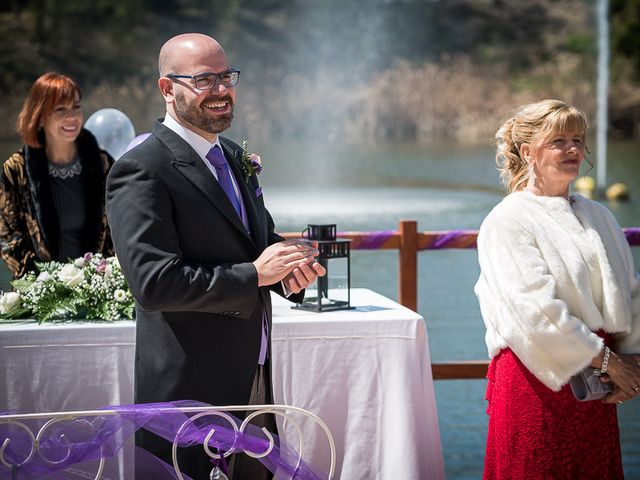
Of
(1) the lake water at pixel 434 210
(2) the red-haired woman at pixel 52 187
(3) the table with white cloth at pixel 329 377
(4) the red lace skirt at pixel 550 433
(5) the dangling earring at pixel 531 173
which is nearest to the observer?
(4) the red lace skirt at pixel 550 433

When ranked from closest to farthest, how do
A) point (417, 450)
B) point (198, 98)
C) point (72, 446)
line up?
point (72, 446) < point (198, 98) < point (417, 450)

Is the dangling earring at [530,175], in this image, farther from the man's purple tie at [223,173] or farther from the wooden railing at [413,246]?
the wooden railing at [413,246]

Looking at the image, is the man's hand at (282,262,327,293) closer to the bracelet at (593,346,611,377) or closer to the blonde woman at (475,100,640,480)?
the blonde woman at (475,100,640,480)

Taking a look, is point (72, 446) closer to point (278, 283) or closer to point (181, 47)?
point (278, 283)

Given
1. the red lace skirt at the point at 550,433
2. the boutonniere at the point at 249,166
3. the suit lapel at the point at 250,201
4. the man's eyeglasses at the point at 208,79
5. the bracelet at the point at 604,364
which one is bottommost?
the red lace skirt at the point at 550,433

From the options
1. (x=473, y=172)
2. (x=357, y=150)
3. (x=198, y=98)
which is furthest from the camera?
(x=357, y=150)

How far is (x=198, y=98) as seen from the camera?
100 inches

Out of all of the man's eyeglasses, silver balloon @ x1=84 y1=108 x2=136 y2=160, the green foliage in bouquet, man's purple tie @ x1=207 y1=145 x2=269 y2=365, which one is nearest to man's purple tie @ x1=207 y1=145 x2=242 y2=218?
man's purple tie @ x1=207 y1=145 x2=269 y2=365

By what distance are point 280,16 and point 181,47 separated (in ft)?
110

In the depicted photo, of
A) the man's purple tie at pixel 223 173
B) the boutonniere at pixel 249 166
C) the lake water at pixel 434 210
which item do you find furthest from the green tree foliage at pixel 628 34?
the man's purple tie at pixel 223 173

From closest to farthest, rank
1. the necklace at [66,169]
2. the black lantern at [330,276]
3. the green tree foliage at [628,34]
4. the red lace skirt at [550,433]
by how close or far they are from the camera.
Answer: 1. the red lace skirt at [550,433]
2. the black lantern at [330,276]
3. the necklace at [66,169]
4. the green tree foliage at [628,34]

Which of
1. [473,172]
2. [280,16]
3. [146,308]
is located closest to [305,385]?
[146,308]

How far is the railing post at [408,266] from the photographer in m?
4.61

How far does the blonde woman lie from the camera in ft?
9.52
